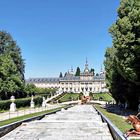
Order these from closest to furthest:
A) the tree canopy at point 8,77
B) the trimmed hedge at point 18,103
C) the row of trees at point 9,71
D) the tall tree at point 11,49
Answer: the trimmed hedge at point 18,103
the tree canopy at point 8,77
the row of trees at point 9,71
the tall tree at point 11,49

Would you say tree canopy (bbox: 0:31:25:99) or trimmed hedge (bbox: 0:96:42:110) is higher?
tree canopy (bbox: 0:31:25:99)

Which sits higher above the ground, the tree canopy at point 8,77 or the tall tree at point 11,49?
the tall tree at point 11,49

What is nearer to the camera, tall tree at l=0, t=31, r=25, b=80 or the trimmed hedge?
the trimmed hedge

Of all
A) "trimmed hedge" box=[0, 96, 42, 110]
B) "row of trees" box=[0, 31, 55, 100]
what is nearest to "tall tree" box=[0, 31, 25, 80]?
"row of trees" box=[0, 31, 55, 100]

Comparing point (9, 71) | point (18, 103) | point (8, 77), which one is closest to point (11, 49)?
point (9, 71)

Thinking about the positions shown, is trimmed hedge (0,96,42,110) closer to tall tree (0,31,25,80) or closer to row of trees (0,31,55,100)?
row of trees (0,31,55,100)

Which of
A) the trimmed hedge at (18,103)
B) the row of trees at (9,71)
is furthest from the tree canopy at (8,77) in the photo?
the trimmed hedge at (18,103)

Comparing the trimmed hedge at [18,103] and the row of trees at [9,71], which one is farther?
the row of trees at [9,71]

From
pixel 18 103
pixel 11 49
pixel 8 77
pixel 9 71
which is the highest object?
pixel 11 49

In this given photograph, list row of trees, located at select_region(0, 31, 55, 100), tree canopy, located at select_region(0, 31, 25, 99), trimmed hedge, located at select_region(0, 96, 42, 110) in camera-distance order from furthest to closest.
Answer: row of trees, located at select_region(0, 31, 55, 100)
tree canopy, located at select_region(0, 31, 25, 99)
trimmed hedge, located at select_region(0, 96, 42, 110)

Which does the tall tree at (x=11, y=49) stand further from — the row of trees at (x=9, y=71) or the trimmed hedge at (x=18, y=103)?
the trimmed hedge at (x=18, y=103)

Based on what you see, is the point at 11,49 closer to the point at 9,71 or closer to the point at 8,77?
the point at 9,71

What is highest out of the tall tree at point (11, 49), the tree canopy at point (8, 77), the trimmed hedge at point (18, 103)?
the tall tree at point (11, 49)

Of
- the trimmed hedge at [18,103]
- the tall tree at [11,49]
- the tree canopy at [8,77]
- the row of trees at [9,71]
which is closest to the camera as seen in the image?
the trimmed hedge at [18,103]
